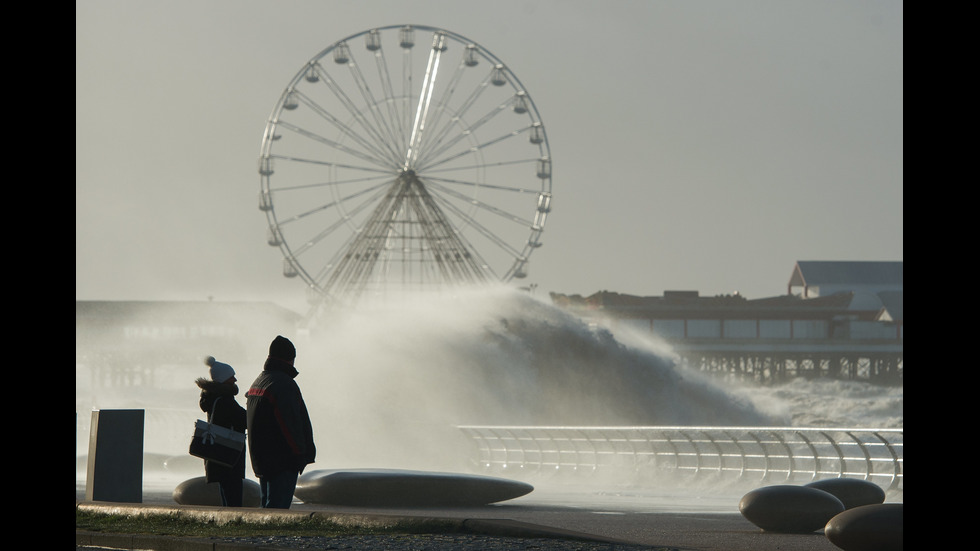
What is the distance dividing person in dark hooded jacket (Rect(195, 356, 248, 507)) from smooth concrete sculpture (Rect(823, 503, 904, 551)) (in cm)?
385

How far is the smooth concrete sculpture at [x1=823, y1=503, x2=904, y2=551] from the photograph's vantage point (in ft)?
24.2

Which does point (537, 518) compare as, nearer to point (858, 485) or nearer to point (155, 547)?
point (858, 485)

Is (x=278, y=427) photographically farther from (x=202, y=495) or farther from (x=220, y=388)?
(x=202, y=495)

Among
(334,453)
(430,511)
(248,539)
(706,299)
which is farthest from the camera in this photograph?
(706,299)

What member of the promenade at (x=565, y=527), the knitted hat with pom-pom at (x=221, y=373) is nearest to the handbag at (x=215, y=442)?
the knitted hat with pom-pom at (x=221, y=373)

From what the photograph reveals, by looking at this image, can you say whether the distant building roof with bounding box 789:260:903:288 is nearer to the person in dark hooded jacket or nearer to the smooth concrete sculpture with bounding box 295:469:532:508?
the smooth concrete sculpture with bounding box 295:469:532:508

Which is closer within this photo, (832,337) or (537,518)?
(537,518)

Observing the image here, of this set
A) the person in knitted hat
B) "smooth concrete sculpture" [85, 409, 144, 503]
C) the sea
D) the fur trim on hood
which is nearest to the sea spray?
the sea

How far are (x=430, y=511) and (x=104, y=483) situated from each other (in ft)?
8.24

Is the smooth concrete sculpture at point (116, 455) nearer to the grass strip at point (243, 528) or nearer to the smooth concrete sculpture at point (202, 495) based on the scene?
the smooth concrete sculpture at point (202, 495)

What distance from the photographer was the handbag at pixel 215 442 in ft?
30.0
